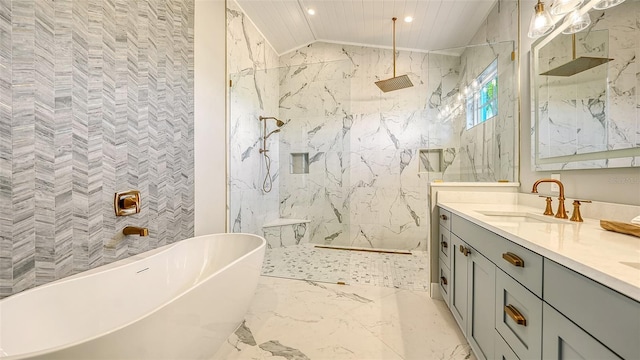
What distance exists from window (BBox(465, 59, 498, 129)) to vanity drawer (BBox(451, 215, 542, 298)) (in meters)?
A: 1.44

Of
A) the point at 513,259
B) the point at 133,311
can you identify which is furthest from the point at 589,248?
the point at 133,311

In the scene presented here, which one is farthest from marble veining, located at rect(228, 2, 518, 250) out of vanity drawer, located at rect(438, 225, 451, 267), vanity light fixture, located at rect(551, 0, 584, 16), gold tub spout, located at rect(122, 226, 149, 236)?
gold tub spout, located at rect(122, 226, 149, 236)

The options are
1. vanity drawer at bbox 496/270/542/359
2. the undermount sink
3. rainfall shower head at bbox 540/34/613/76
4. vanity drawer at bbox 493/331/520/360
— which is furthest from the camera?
the undermount sink

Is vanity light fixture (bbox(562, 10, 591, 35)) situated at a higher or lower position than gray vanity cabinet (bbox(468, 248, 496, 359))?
higher

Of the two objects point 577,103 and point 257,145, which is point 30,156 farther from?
point 577,103

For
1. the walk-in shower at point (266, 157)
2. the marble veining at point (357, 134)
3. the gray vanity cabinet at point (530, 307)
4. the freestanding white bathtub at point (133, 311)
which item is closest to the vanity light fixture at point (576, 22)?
the marble veining at point (357, 134)

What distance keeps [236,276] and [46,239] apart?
93cm

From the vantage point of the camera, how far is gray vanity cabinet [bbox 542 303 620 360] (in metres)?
0.61

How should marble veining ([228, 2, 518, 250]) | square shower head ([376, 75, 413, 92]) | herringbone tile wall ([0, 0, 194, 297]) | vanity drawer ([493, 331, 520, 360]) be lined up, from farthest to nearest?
square shower head ([376, 75, 413, 92]) → marble veining ([228, 2, 518, 250]) → herringbone tile wall ([0, 0, 194, 297]) → vanity drawer ([493, 331, 520, 360])

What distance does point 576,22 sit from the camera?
57.7 inches

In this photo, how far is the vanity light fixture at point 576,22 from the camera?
55.3 inches

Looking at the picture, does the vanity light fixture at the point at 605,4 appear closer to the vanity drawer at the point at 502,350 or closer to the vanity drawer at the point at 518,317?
the vanity drawer at the point at 518,317

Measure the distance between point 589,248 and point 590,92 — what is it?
107cm

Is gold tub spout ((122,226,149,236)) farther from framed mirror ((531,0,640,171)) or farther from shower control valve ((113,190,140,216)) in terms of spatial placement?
Result: framed mirror ((531,0,640,171))
